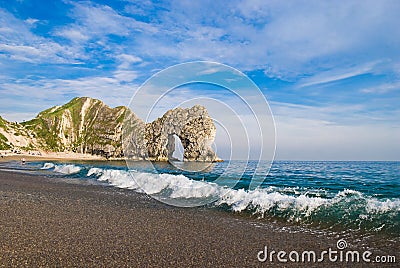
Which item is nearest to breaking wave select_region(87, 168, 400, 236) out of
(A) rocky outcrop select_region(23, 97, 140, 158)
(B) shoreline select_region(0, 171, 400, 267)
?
(B) shoreline select_region(0, 171, 400, 267)

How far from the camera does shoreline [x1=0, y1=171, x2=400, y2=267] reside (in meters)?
6.99

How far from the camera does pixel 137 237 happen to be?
8.82 m

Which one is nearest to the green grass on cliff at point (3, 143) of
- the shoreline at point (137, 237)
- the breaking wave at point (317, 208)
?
the breaking wave at point (317, 208)

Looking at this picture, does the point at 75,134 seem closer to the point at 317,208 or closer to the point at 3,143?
the point at 3,143

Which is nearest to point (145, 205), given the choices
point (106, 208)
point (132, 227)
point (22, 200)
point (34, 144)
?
point (106, 208)

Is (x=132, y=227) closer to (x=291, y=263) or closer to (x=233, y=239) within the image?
(x=233, y=239)

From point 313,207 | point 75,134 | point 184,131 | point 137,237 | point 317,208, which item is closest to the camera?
point 137,237

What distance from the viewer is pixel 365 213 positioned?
11945 millimetres

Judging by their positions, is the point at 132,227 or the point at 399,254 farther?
the point at 132,227

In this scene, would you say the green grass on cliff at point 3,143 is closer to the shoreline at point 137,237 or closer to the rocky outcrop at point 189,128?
the rocky outcrop at point 189,128

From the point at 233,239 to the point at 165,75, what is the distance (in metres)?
6.12

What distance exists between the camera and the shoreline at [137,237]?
6988 millimetres

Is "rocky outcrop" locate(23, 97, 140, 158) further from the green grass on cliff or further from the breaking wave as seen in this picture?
the breaking wave

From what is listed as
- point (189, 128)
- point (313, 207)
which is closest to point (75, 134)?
point (189, 128)
